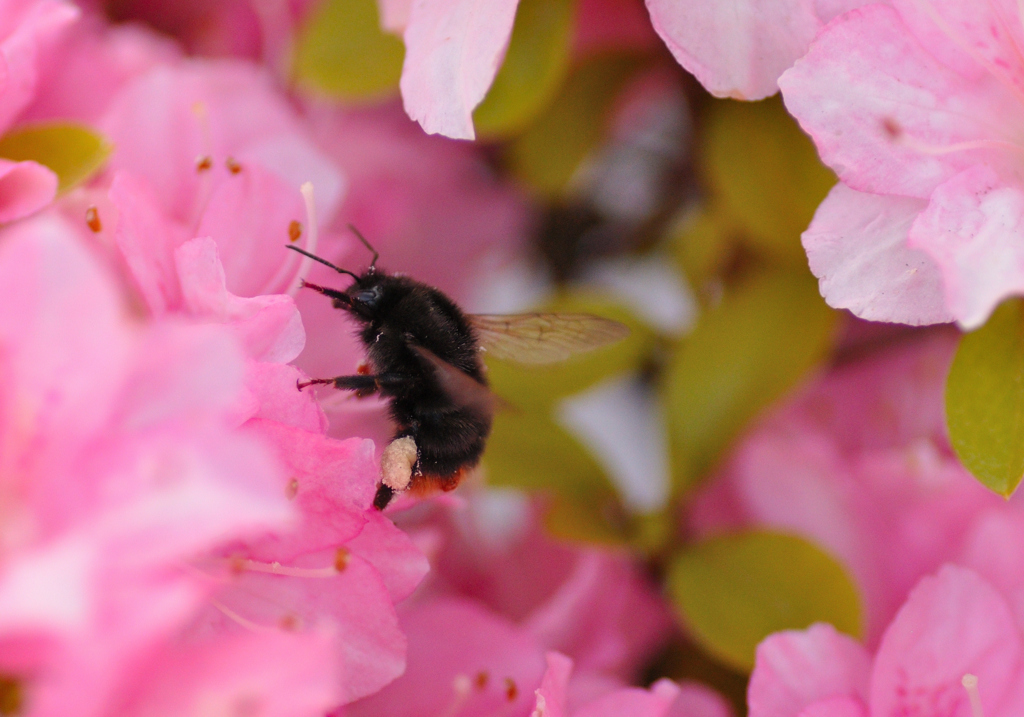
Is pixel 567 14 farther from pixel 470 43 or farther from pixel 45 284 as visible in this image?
pixel 45 284

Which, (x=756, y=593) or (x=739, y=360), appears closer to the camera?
(x=756, y=593)

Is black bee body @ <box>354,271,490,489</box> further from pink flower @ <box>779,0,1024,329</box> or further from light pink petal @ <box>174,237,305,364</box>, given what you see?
pink flower @ <box>779,0,1024,329</box>

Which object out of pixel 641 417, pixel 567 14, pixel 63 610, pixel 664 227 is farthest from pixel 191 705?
pixel 641 417

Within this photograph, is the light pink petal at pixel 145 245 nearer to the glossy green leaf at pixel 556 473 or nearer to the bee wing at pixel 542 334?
the bee wing at pixel 542 334

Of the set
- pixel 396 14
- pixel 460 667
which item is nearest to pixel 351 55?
pixel 396 14

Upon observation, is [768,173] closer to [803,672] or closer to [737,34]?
[737,34]

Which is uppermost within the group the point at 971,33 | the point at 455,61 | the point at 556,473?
the point at 971,33

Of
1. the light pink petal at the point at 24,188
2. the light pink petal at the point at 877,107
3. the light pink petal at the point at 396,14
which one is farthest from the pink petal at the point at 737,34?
the light pink petal at the point at 24,188
